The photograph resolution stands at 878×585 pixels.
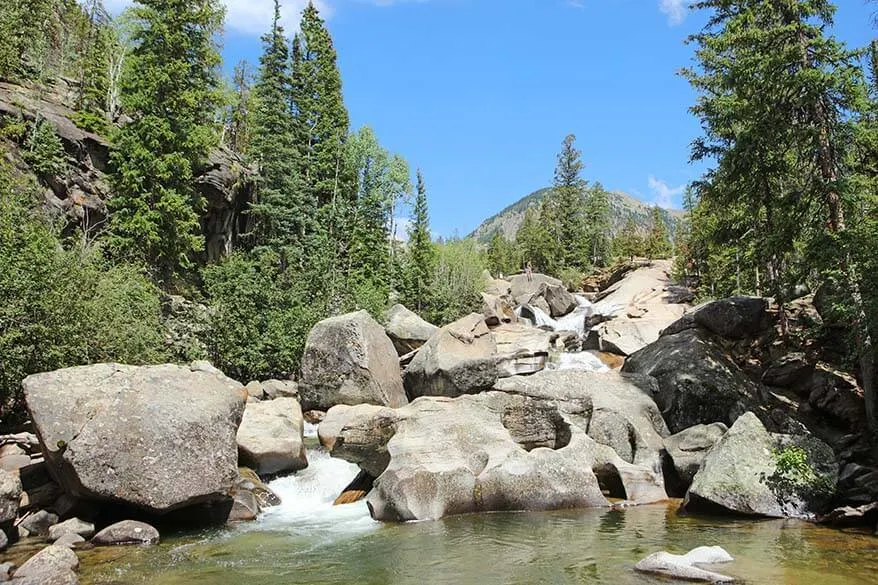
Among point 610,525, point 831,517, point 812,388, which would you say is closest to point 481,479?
point 610,525

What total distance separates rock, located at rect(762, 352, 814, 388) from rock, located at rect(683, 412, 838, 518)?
7.18 metres

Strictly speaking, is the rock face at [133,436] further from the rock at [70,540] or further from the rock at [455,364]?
the rock at [455,364]

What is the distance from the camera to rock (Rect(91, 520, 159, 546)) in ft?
40.1

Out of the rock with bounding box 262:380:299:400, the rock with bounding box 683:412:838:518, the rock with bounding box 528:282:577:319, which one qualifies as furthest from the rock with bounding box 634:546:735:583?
the rock with bounding box 528:282:577:319

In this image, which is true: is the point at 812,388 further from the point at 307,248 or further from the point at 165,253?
the point at 307,248

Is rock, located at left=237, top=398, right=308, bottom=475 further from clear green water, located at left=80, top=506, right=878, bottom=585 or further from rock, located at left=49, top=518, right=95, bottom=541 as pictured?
rock, located at left=49, top=518, right=95, bottom=541

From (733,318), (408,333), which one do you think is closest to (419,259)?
(408,333)

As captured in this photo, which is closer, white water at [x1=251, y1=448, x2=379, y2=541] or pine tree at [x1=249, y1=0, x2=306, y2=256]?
white water at [x1=251, y1=448, x2=379, y2=541]

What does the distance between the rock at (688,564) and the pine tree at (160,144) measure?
29631mm

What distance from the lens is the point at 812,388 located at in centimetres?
1945

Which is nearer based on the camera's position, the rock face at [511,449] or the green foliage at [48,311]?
the rock face at [511,449]

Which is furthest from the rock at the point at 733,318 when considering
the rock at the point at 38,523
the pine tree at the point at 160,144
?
the pine tree at the point at 160,144

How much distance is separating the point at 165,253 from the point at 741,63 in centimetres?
2879

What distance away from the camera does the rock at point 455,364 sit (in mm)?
24922
